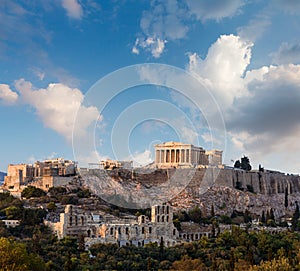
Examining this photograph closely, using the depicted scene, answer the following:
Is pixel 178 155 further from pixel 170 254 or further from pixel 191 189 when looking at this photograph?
pixel 170 254

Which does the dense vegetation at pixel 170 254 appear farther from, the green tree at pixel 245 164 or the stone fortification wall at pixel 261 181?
the green tree at pixel 245 164

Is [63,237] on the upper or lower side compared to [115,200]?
lower

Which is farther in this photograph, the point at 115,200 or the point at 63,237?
the point at 115,200

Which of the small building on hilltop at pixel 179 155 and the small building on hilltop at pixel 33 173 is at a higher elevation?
the small building on hilltop at pixel 179 155

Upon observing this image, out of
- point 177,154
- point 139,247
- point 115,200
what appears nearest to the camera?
point 139,247

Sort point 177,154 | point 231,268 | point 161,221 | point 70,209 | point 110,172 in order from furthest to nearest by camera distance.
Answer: point 177,154 → point 110,172 → point 161,221 → point 70,209 → point 231,268

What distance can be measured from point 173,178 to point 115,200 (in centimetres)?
931

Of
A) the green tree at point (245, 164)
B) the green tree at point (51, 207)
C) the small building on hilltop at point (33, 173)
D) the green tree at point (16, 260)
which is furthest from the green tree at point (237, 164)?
the green tree at point (16, 260)

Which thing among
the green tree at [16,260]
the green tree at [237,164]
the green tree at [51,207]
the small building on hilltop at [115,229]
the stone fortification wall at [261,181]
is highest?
the green tree at [237,164]

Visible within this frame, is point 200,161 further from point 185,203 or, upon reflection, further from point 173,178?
point 185,203

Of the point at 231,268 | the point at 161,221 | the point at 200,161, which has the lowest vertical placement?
the point at 231,268

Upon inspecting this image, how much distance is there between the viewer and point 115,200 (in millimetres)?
43031

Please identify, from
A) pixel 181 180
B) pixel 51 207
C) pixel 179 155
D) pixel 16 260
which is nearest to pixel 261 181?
pixel 179 155

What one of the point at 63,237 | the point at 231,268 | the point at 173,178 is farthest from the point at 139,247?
the point at 173,178
